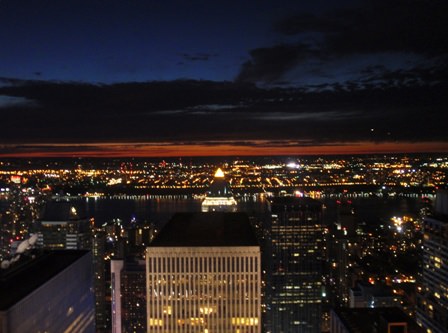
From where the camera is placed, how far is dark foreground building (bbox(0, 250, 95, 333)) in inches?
472

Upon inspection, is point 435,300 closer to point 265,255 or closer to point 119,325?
point 265,255

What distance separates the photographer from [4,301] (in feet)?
38.9

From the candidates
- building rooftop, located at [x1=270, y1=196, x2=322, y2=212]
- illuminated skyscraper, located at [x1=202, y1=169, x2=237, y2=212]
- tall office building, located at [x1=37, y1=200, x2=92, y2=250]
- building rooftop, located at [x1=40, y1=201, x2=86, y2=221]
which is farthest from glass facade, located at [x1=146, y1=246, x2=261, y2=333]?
illuminated skyscraper, located at [x1=202, y1=169, x2=237, y2=212]

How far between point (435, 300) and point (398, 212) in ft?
134

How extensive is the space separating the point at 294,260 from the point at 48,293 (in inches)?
853

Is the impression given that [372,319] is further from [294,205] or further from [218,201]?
[218,201]

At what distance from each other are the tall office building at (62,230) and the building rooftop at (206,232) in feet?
45.5

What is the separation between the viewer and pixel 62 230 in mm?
36719

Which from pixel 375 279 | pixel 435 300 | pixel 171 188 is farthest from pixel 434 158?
pixel 171 188

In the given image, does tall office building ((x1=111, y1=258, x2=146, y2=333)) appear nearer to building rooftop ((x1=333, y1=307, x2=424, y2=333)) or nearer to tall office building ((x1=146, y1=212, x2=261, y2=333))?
tall office building ((x1=146, y1=212, x2=261, y2=333))

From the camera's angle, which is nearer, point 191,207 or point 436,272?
point 436,272

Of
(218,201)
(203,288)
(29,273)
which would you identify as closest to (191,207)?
(218,201)

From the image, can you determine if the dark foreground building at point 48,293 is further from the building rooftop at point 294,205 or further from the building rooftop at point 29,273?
the building rooftop at point 294,205

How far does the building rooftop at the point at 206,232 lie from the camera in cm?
1936
